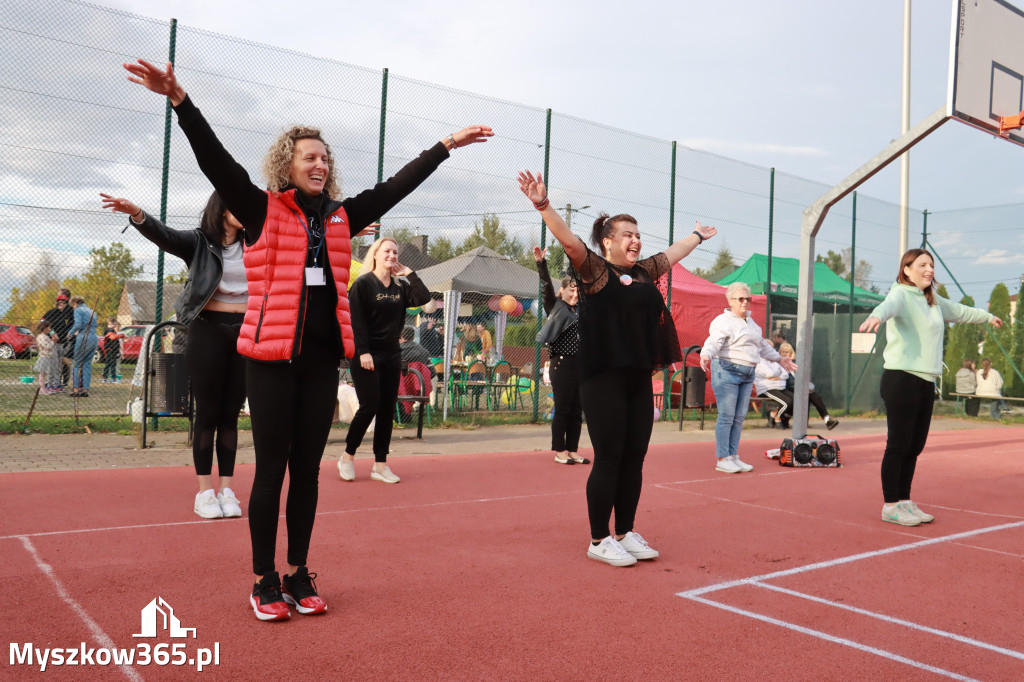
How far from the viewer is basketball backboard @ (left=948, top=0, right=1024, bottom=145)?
9.44 m

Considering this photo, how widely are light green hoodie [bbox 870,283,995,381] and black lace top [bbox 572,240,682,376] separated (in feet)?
7.06

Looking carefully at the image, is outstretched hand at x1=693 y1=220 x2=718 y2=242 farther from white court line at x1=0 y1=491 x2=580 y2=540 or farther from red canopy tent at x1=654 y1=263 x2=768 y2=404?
red canopy tent at x1=654 y1=263 x2=768 y2=404

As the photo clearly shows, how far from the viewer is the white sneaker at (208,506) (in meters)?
5.02

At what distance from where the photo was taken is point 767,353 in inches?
331

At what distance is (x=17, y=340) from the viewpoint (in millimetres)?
9898

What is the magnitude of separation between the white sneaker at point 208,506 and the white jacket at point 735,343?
466 cm

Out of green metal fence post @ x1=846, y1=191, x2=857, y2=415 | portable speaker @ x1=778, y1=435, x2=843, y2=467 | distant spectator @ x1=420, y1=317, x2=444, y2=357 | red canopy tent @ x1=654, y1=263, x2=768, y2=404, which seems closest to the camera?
portable speaker @ x1=778, y1=435, x2=843, y2=467

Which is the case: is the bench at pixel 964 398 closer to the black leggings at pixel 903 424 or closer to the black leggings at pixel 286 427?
the black leggings at pixel 903 424

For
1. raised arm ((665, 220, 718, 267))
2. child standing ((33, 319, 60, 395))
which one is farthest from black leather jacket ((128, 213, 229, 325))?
child standing ((33, 319, 60, 395))

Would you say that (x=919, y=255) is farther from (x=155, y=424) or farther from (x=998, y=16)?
(x=155, y=424)

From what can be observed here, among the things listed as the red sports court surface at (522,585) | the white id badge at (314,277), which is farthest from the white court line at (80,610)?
the white id badge at (314,277)

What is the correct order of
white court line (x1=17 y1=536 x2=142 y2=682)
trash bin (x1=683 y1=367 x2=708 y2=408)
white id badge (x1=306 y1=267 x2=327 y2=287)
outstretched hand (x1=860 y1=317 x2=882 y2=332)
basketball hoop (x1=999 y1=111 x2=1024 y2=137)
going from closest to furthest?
1. white court line (x1=17 y1=536 x2=142 y2=682)
2. white id badge (x1=306 y1=267 x2=327 y2=287)
3. outstretched hand (x1=860 y1=317 x2=882 y2=332)
4. basketball hoop (x1=999 y1=111 x2=1024 y2=137)
5. trash bin (x1=683 y1=367 x2=708 y2=408)


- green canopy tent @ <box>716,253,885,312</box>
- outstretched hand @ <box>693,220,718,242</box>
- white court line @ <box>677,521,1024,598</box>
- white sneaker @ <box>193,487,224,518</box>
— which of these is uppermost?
green canopy tent @ <box>716,253,885,312</box>

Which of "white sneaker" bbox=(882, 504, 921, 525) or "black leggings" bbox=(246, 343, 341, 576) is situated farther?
"white sneaker" bbox=(882, 504, 921, 525)
